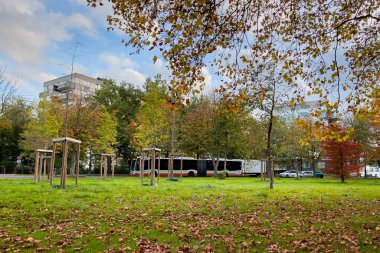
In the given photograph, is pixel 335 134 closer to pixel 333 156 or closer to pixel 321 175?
pixel 333 156

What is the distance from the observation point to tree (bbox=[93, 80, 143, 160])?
49938 mm

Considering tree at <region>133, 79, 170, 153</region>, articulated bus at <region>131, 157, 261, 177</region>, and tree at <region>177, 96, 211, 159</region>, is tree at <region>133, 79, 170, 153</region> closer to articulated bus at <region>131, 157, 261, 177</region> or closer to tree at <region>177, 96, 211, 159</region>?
articulated bus at <region>131, 157, 261, 177</region>

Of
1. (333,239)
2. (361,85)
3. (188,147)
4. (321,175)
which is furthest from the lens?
(321,175)

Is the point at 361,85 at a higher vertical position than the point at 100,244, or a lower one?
higher

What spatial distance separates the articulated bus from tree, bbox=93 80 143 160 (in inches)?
211

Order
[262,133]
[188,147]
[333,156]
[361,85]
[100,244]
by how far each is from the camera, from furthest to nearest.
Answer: [188,147], [262,133], [333,156], [361,85], [100,244]

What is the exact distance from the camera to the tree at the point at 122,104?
49.9m

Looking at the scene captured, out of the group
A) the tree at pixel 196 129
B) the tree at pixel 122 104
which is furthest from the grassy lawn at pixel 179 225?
the tree at pixel 122 104

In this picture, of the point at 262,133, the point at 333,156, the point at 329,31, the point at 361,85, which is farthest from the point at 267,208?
the point at 262,133

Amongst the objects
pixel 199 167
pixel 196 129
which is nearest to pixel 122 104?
pixel 196 129

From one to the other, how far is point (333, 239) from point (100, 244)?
428cm

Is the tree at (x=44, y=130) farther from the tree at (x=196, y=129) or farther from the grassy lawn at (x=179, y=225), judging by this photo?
the grassy lawn at (x=179, y=225)

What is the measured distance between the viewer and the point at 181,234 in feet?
22.4

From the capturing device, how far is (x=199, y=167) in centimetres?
5150
